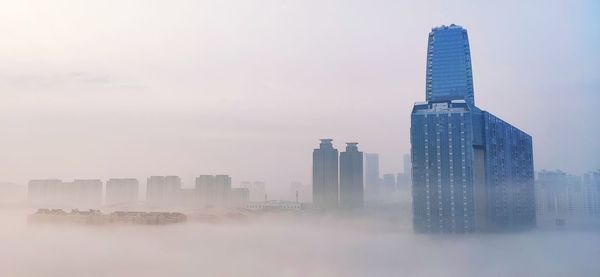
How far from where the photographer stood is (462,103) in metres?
8.64

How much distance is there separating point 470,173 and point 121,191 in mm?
5227

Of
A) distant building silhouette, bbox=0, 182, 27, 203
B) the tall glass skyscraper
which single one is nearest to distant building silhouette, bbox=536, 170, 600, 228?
the tall glass skyscraper

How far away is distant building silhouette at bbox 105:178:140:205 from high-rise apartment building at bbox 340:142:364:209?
2630 millimetres

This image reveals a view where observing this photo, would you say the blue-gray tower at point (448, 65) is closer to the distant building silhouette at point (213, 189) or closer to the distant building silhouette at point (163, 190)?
the distant building silhouette at point (213, 189)

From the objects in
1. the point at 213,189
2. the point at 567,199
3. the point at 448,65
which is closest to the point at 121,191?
the point at 213,189

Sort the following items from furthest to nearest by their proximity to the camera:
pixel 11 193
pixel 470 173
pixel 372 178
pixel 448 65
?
pixel 448 65 < pixel 470 173 < pixel 372 178 < pixel 11 193

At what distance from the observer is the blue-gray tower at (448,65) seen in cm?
905

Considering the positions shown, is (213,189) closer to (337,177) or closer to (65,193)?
(65,193)

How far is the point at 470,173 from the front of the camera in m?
7.95

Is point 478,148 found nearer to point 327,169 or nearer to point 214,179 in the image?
point 327,169

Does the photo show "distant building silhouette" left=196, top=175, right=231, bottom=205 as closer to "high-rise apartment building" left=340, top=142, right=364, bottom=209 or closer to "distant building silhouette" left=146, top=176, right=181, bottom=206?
"distant building silhouette" left=146, top=176, right=181, bottom=206

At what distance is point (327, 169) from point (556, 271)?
3373 mm

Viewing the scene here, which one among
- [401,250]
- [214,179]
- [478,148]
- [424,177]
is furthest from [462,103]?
[214,179]

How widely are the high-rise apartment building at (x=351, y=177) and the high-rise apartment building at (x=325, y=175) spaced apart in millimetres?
95
